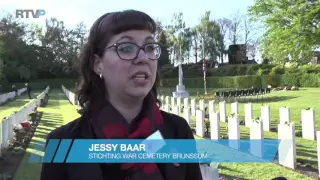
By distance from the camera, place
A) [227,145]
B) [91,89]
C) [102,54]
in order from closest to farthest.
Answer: [102,54] → [91,89] → [227,145]

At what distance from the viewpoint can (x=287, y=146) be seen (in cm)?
661

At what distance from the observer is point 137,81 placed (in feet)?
4.80

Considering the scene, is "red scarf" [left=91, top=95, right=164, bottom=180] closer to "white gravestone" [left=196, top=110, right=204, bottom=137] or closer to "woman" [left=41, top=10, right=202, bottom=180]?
"woman" [left=41, top=10, right=202, bottom=180]

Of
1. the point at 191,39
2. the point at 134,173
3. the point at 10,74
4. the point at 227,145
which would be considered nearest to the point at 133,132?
the point at 134,173

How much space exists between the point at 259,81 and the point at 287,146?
38.1 metres

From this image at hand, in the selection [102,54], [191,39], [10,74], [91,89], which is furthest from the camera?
[191,39]

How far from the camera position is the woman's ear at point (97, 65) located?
160 centimetres

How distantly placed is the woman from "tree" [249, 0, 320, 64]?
1699 cm

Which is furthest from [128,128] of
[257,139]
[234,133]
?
[234,133]

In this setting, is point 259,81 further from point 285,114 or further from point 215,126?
point 215,126

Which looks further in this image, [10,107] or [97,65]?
[10,107]

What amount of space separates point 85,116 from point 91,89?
0.51 feet

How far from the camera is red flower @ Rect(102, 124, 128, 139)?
1477 millimetres

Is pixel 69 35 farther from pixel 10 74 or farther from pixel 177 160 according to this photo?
pixel 177 160
